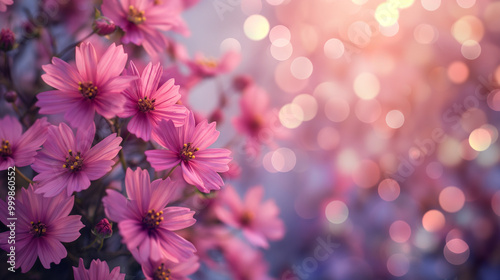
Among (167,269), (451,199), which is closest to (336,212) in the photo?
(451,199)

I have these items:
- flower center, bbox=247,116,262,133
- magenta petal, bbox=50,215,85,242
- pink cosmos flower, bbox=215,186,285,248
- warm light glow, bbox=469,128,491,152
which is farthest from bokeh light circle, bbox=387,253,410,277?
magenta petal, bbox=50,215,85,242

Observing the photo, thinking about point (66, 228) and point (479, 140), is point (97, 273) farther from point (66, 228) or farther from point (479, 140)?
point (479, 140)

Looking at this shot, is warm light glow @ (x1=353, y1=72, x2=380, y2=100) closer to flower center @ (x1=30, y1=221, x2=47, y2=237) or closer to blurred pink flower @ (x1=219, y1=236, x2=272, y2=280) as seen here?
blurred pink flower @ (x1=219, y1=236, x2=272, y2=280)

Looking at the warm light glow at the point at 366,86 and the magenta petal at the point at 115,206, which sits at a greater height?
the warm light glow at the point at 366,86

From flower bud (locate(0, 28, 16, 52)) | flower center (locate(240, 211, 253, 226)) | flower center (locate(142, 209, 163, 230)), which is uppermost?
flower bud (locate(0, 28, 16, 52))

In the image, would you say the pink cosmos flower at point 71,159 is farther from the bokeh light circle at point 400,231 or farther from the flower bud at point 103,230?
the bokeh light circle at point 400,231

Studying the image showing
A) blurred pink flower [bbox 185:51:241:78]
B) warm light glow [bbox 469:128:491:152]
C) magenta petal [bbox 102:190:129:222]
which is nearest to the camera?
magenta petal [bbox 102:190:129:222]

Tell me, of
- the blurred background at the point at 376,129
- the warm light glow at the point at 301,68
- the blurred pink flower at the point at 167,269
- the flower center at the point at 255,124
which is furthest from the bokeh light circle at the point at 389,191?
the blurred pink flower at the point at 167,269
